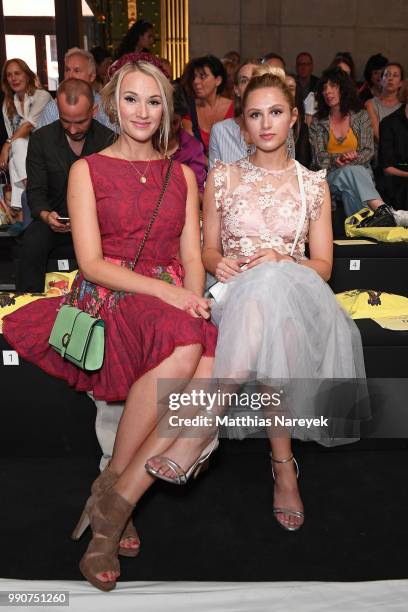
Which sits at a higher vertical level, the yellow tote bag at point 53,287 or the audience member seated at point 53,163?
the audience member seated at point 53,163

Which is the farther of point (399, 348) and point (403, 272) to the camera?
point (403, 272)

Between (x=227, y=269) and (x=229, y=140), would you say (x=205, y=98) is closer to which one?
(x=229, y=140)

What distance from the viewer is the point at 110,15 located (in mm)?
8852

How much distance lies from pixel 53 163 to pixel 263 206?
143cm

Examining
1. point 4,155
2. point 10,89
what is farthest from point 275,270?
point 10,89

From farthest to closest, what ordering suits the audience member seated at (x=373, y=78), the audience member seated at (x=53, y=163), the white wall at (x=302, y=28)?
the white wall at (x=302, y=28) → the audience member seated at (x=373, y=78) → the audience member seated at (x=53, y=163)

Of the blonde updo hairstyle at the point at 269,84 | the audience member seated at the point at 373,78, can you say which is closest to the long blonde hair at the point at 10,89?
the blonde updo hairstyle at the point at 269,84

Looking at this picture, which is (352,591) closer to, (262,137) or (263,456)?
(263,456)

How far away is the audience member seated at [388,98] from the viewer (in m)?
5.94

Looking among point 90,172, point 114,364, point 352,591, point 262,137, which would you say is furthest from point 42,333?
point 352,591

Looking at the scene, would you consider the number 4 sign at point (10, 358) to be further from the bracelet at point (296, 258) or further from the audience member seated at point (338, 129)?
the audience member seated at point (338, 129)

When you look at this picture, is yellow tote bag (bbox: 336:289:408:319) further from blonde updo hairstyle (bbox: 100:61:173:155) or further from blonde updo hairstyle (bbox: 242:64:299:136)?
blonde updo hairstyle (bbox: 100:61:173:155)

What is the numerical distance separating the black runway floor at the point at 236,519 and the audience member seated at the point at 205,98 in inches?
102

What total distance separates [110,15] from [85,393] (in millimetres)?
7412
